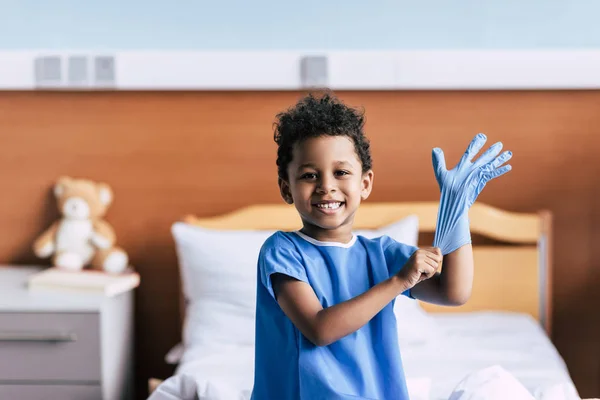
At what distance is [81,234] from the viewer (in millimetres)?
2309

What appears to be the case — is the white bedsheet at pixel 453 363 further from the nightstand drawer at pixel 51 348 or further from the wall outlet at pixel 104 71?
the wall outlet at pixel 104 71

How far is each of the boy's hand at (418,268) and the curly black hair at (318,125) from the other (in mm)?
201

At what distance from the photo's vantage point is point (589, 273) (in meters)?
2.43

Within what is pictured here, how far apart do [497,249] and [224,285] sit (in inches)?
35.1

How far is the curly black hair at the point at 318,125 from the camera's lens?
1.16 metres

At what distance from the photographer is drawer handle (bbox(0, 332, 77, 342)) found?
198 centimetres

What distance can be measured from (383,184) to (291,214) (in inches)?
13.1

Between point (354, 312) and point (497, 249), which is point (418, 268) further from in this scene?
point (497, 249)

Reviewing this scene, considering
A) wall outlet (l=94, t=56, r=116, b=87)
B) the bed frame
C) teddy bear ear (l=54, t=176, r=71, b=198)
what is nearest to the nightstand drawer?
the bed frame

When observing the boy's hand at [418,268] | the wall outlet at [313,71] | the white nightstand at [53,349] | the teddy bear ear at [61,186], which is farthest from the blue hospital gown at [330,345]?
the teddy bear ear at [61,186]

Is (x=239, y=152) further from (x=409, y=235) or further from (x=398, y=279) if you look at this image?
(x=398, y=279)

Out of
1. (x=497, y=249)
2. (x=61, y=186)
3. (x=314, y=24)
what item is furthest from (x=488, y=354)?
(x=61, y=186)

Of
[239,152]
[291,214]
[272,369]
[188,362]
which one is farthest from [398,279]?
[239,152]

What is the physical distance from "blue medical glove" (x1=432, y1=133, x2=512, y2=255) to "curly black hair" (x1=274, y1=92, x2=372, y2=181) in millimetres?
145
